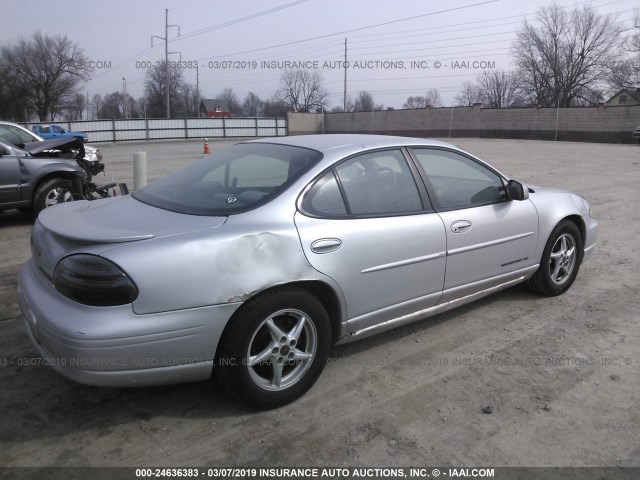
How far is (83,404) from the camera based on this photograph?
2895mm

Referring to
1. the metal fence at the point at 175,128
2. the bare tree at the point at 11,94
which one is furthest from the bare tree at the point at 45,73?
the metal fence at the point at 175,128

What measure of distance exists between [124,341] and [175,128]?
1499 inches

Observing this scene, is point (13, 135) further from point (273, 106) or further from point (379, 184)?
point (273, 106)

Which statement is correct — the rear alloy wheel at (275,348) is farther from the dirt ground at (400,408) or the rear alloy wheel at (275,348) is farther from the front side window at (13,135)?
the front side window at (13,135)

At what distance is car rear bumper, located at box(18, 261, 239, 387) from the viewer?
2387 mm

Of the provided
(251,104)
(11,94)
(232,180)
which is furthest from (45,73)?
(232,180)

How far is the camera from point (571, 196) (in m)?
4.73

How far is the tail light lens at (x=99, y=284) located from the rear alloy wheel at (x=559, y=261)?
3.49 meters

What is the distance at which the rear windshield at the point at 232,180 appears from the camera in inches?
119

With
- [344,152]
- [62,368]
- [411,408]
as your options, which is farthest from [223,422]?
[344,152]

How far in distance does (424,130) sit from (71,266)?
45.3 meters

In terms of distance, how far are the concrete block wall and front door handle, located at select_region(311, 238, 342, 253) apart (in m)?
34.0

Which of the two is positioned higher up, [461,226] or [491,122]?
[491,122]

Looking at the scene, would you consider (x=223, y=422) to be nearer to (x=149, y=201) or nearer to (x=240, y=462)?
(x=240, y=462)
